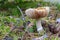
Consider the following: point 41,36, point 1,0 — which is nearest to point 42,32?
point 41,36

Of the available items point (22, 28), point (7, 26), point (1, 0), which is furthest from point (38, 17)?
point (1, 0)

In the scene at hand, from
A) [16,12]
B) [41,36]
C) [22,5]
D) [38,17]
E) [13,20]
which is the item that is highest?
[22,5]

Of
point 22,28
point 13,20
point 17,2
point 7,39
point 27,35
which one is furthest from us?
point 17,2

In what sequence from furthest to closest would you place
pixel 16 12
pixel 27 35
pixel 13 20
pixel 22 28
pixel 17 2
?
pixel 17 2 → pixel 16 12 → pixel 13 20 → pixel 22 28 → pixel 27 35

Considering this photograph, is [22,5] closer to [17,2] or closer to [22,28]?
[17,2]

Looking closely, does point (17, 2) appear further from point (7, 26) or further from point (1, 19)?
point (7, 26)

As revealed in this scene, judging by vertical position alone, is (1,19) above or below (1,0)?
below

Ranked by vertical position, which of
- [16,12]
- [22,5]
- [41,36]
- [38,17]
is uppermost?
[22,5]

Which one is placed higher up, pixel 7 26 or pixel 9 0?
pixel 9 0

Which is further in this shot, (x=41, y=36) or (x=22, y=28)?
(x=22, y=28)
